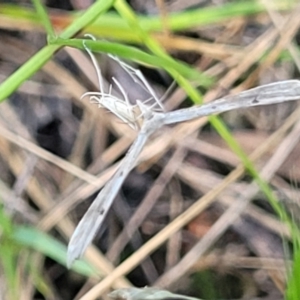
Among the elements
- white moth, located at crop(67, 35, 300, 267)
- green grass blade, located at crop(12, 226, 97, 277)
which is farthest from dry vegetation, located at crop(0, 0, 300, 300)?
white moth, located at crop(67, 35, 300, 267)

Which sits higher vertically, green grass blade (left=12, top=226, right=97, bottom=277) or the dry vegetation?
the dry vegetation

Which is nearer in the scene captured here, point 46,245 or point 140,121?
point 140,121

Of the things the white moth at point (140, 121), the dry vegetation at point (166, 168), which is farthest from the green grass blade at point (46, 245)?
the white moth at point (140, 121)

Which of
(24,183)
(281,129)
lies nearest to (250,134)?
(281,129)

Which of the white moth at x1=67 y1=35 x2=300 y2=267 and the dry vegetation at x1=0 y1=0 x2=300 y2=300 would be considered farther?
the dry vegetation at x1=0 y1=0 x2=300 y2=300

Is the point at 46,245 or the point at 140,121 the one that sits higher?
the point at 140,121

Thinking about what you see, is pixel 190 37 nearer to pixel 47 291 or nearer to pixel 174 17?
pixel 174 17

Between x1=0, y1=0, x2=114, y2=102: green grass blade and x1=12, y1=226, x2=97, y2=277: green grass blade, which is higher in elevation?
x1=0, y1=0, x2=114, y2=102: green grass blade

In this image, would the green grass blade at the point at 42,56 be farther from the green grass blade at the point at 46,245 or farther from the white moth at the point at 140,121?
the green grass blade at the point at 46,245

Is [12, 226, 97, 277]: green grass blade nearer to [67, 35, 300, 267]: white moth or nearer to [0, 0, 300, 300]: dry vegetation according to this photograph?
[0, 0, 300, 300]: dry vegetation

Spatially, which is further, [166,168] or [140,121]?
[166,168]
